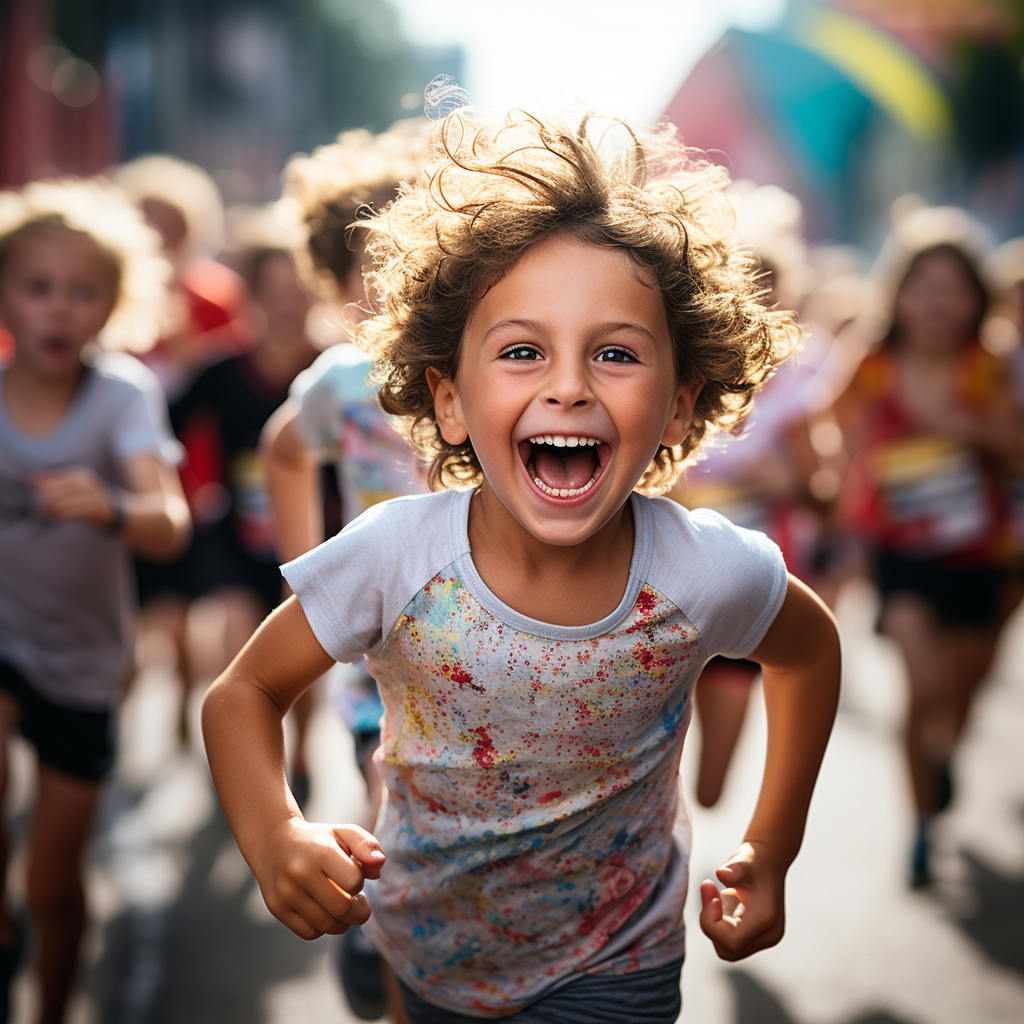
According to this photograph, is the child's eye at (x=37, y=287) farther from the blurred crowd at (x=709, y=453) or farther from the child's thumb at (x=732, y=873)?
the child's thumb at (x=732, y=873)

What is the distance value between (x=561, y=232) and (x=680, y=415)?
0.39 meters

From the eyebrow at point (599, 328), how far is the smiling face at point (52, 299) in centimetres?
202

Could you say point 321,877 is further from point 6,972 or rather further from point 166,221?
point 166,221

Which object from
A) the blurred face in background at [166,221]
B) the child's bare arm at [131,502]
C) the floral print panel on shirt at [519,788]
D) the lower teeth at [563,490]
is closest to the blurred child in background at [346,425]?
the child's bare arm at [131,502]

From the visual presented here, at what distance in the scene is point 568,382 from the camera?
1858 millimetres

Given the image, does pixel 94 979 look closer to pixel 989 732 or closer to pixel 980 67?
pixel 989 732

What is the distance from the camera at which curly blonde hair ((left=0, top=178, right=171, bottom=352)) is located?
375 cm

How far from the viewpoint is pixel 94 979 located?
3.87 m

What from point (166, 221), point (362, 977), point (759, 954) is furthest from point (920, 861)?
point (166, 221)

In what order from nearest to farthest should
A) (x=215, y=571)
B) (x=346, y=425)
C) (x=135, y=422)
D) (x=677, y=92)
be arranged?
(x=346, y=425) < (x=135, y=422) < (x=215, y=571) < (x=677, y=92)

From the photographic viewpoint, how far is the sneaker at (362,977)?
3.08 meters

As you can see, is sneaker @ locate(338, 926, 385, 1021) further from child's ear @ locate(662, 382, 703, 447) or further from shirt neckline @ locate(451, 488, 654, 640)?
child's ear @ locate(662, 382, 703, 447)

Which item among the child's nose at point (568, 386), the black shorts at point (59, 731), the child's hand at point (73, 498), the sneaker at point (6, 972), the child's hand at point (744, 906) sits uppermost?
the child's nose at point (568, 386)

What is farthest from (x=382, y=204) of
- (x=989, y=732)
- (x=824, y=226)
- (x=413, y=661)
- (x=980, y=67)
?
(x=980, y=67)
